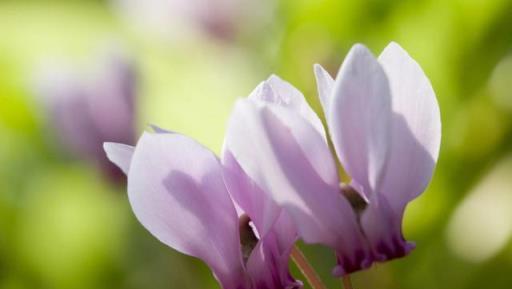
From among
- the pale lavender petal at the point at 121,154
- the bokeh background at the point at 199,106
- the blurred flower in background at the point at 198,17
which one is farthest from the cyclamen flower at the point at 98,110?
the pale lavender petal at the point at 121,154

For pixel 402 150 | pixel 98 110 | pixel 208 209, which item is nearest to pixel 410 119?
pixel 402 150

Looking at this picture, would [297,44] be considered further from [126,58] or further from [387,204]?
[387,204]

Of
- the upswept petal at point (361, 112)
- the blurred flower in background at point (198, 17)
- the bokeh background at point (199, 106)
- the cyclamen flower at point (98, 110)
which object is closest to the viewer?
the upswept petal at point (361, 112)

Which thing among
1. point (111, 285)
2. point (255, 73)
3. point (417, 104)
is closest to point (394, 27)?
point (255, 73)

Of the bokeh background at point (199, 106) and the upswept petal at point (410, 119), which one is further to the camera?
the bokeh background at point (199, 106)

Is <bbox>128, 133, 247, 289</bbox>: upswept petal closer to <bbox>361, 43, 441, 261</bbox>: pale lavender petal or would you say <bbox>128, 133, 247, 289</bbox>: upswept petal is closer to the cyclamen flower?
<bbox>361, 43, 441, 261</bbox>: pale lavender petal

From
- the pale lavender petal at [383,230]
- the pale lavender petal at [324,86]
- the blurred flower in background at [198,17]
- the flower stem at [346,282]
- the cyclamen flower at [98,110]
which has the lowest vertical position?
the cyclamen flower at [98,110]

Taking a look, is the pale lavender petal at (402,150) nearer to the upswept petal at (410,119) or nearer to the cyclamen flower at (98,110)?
the upswept petal at (410,119)

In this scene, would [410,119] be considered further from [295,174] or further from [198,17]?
[198,17]
